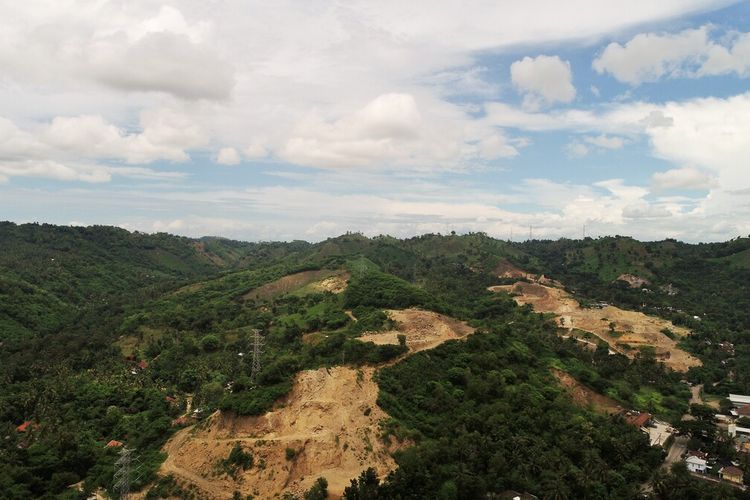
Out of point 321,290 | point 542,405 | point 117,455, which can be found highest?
point 321,290

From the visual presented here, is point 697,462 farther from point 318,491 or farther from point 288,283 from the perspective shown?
point 288,283

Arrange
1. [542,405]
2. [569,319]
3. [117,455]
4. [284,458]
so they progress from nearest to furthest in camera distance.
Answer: [284,458]
[117,455]
[542,405]
[569,319]

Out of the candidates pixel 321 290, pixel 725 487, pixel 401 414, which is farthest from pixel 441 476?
pixel 321 290

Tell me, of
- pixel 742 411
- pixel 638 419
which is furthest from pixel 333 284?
pixel 742 411

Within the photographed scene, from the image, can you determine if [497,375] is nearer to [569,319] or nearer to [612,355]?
[612,355]

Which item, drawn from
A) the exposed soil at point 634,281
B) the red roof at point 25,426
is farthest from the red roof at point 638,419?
the exposed soil at point 634,281

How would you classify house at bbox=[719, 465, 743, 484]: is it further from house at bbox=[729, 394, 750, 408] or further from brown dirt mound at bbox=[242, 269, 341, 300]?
brown dirt mound at bbox=[242, 269, 341, 300]
